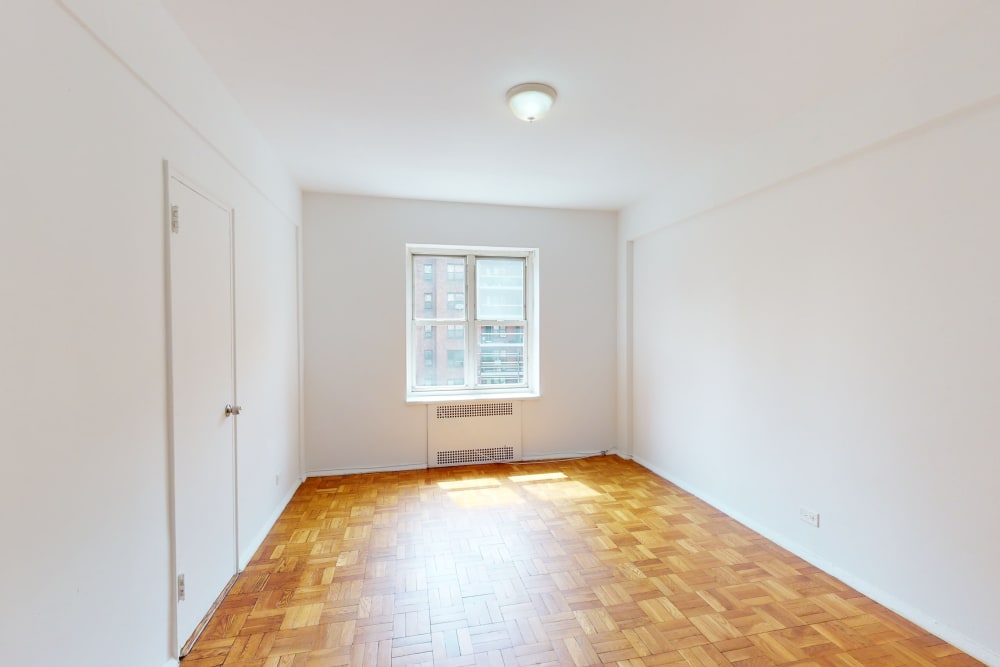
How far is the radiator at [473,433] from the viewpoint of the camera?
4555 millimetres

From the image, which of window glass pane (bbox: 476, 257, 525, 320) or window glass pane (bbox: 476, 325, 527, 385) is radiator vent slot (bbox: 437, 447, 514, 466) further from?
window glass pane (bbox: 476, 257, 525, 320)

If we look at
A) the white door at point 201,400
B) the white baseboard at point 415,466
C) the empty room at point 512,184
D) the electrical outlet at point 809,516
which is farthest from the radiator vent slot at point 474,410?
the electrical outlet at point 809,516

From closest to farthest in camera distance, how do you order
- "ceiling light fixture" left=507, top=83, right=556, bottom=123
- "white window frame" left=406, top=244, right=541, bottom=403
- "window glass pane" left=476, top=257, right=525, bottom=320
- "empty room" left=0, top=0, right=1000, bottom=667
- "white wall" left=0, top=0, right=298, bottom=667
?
"white wall" left=0, top=0, right=298, bottom=667 → "empty room" left=0, top=0, right=1000, bottom=667 → "ceiling light fixture" left=507, top=83, right=556, bottom=123 → "white window frame" left=406, top=244, right=541, bottom=403 → "window glass pane" left=476, top=257, right=525, bottom=320

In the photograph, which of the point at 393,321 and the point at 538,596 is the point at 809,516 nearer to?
the point at 538,596

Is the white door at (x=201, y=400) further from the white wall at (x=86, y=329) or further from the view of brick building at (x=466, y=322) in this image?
the view of brick building at (x=466, y=322)

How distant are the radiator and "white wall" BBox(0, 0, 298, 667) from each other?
2.81m

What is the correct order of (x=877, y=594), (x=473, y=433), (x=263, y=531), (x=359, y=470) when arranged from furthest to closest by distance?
(x=473, y=433), (x=359, y=470), (x=263, y=531), (x=877, y=594)

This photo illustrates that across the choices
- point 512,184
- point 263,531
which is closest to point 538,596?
point 263,531

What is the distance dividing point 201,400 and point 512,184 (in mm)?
2921

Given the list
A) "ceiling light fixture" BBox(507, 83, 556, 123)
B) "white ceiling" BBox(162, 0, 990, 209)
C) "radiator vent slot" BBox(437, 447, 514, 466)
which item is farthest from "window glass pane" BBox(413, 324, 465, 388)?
"ceiling light fixture" BBox(507, 83, 556, 123)

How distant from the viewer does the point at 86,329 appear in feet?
4.51

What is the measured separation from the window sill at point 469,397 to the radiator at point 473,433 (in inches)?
2.0

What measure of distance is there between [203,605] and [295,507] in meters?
1.40

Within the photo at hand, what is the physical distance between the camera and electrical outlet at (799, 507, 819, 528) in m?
2.65
